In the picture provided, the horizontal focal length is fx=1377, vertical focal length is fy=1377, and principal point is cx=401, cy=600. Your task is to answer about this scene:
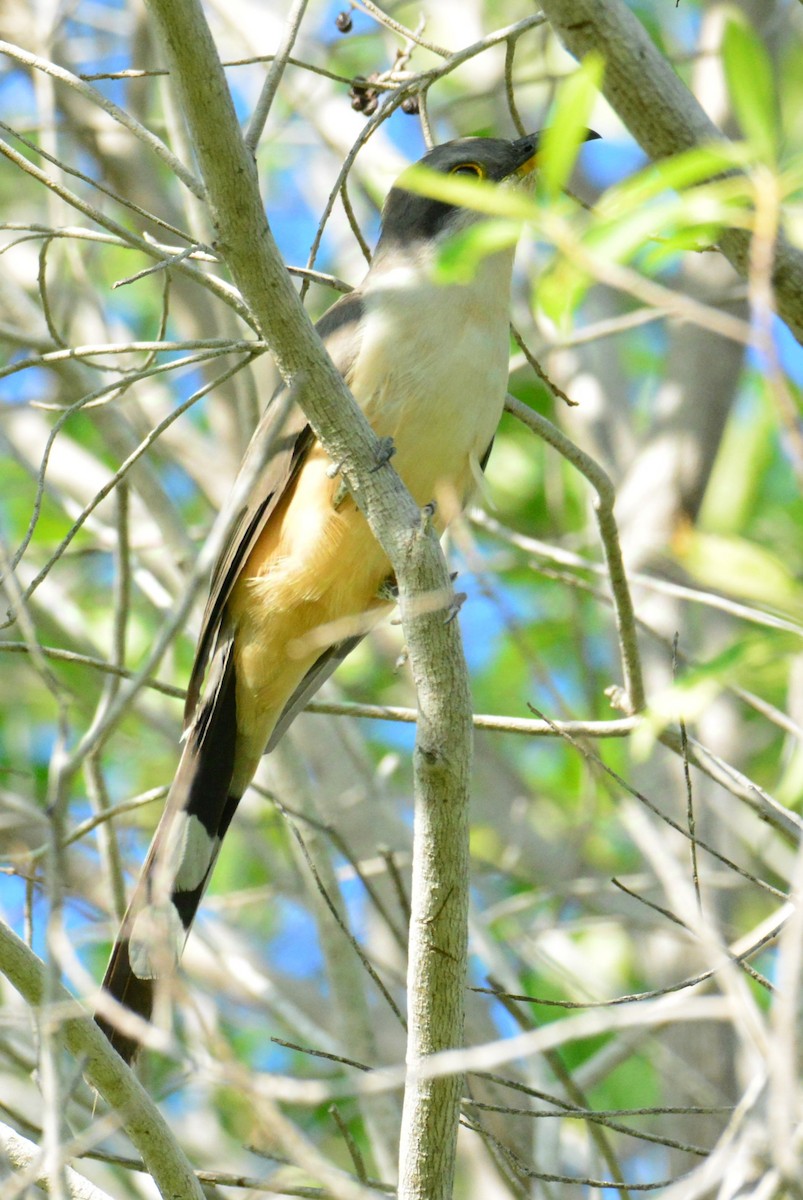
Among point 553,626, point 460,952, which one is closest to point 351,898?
point 553,626

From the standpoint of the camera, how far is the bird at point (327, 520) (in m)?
3.96

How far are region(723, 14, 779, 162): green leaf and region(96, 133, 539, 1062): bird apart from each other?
7.68 ft

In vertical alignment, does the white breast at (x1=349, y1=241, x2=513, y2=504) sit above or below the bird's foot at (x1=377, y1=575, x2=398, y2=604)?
above

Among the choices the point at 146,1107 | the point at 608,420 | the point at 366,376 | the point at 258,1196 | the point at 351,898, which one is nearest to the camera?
the point at 146,1107

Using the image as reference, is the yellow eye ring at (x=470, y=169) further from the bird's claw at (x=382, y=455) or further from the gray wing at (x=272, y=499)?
the bird's claw at (x=382, y=455)

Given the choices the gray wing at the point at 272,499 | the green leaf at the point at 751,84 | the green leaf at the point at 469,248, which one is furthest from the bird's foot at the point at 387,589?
the green leaf at the point at 751,84

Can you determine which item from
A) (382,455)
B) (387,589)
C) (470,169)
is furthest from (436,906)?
(470,169)

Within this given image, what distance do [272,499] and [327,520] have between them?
0.20m

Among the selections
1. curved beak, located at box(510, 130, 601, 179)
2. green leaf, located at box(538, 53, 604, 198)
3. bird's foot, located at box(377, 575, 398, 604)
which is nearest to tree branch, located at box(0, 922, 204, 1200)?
green leaf, located at box(538, 53, 604, 198)

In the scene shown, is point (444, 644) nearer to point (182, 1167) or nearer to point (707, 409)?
point (182, 1167)

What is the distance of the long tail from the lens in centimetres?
370

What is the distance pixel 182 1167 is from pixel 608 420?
185 inches

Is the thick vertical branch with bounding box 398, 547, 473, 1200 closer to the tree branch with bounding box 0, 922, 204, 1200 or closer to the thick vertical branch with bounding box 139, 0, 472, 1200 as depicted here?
the thick vertical branch with bounding box 139, 0, 472, 1200

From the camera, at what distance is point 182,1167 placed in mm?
2578
